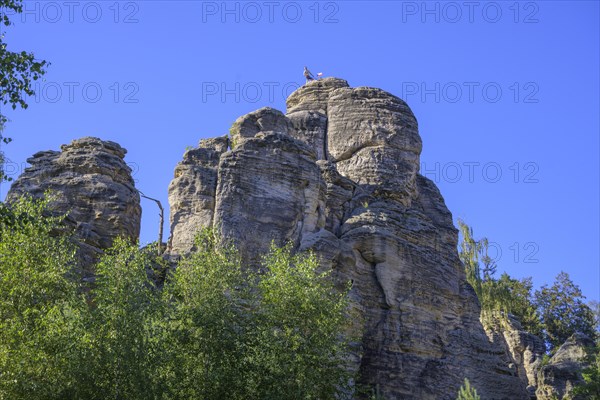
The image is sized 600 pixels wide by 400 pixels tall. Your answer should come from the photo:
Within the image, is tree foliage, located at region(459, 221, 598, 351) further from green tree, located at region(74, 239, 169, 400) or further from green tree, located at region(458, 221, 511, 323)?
green tree, located at region(74, 239, 169, 400)

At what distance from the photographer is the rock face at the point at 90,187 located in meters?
44.0

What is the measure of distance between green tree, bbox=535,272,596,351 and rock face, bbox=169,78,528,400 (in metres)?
24.3

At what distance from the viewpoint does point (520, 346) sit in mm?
61594

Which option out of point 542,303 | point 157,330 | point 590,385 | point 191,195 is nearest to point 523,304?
point 542,303

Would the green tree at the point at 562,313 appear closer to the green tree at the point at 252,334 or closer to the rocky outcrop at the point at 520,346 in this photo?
the rocky outcrop at the point at 520,346

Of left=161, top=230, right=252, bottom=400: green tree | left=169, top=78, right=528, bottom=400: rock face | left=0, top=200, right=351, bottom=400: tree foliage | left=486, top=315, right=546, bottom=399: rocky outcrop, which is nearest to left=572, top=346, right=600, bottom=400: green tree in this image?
left=169, top=78, right=528, bottom=400: rock face

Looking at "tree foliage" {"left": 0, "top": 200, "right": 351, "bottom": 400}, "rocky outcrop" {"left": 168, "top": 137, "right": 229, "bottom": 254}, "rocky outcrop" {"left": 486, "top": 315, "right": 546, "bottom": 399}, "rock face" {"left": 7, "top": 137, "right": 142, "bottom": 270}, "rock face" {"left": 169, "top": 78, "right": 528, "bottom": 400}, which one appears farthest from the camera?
"rocky outcrop" {"left": 486, "top": 315, "right": 546, "bottom": 399}

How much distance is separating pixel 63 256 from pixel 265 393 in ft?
28.1

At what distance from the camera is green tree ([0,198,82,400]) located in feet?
93.1

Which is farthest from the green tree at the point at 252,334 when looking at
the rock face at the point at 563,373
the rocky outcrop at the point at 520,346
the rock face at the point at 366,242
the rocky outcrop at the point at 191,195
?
the rocky outcrop at the point at 520,346

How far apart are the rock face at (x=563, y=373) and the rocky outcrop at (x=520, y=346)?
4.29m

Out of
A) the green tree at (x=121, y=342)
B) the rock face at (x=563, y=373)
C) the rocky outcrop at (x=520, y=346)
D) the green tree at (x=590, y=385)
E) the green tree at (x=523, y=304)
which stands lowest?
the green tree at (x=121, y=342)

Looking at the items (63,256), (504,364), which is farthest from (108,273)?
(504,364)

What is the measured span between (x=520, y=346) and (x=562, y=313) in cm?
1252
